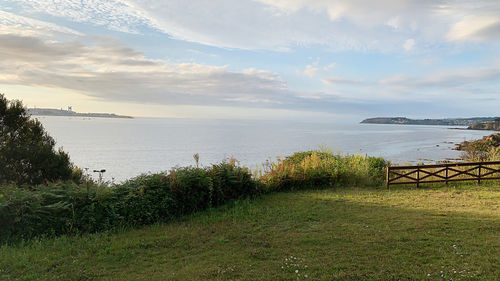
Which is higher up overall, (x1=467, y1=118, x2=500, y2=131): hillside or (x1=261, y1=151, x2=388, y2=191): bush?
(x1=467, y1=118, x2=500, y2=131): hillside

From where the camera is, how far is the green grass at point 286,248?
4.55m

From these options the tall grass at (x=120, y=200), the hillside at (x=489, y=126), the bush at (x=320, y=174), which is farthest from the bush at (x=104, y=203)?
the hillside at (x=489, y=126)

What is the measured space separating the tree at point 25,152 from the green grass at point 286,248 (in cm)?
936

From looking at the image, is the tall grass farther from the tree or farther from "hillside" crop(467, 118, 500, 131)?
"hillside" crop(467, 118, 500, 131)

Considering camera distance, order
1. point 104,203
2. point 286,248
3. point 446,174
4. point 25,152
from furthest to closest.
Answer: point 25,152 < point 446,174 < point 104,203 < point 286,248

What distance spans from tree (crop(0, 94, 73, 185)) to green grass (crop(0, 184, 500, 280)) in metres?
9.36

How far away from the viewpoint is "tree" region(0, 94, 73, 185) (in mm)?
13211

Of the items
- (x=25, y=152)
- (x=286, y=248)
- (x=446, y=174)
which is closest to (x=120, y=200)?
(x=286, y=248)

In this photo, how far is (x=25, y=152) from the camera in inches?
529

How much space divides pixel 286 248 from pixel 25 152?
44.2ft

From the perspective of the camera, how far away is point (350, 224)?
23.0 feet

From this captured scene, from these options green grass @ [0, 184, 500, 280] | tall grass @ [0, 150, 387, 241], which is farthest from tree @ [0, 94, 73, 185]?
green grass @ [0, 184, 500, 280]

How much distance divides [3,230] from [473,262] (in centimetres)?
865

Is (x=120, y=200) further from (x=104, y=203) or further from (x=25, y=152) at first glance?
(x=25, y=152)
